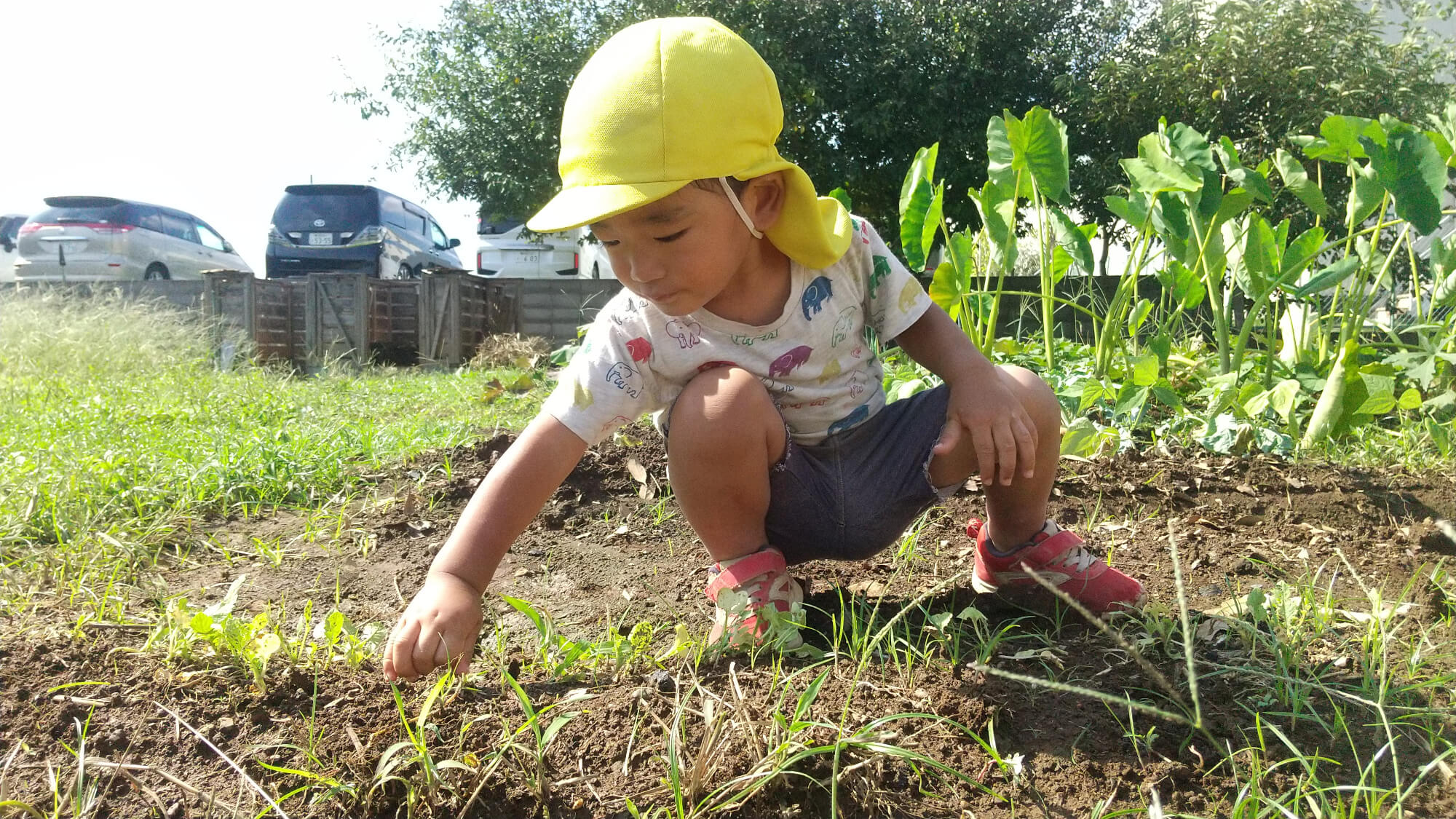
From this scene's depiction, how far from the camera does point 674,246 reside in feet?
4.59

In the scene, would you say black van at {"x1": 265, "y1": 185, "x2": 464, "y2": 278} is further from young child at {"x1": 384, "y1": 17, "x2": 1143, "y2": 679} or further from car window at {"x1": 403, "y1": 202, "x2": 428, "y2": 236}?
young child at {"x1": 384, "y1": 17, "x2": 1143, "y2": 679}

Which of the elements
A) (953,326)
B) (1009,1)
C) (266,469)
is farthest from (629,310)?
(1009,1)

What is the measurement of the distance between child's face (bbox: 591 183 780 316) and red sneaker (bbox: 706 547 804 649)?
1.42 feet

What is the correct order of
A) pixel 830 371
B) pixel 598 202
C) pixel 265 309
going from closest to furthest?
1. pixel 598 202
2. pixel 830 371
3. pixel 265 309

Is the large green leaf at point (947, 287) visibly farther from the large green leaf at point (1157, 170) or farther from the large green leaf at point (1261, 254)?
the large green leaf at point (1261, 254)

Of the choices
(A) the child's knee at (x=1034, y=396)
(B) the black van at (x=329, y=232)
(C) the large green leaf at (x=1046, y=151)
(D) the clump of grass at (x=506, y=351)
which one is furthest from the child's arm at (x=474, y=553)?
(B) the black van at (x=329, y=232)

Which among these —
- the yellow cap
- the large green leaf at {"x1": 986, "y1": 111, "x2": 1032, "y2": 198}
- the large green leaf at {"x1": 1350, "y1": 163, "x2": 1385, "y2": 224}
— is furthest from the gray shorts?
the large green leaf at {"x1": 1350, "y1": 163, "x2": 1385, "y2": 224}

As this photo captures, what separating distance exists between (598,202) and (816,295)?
0.49 metres

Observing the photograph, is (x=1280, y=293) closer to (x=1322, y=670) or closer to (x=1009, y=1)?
(x=1322, y=670)

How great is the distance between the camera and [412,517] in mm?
2428

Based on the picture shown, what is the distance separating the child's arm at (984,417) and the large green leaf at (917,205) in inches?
70.2

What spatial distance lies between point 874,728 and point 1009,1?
11807 mm

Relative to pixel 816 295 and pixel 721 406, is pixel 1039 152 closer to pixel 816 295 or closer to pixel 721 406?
pixel 816 295


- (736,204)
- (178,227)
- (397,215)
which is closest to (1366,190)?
(736,204)
